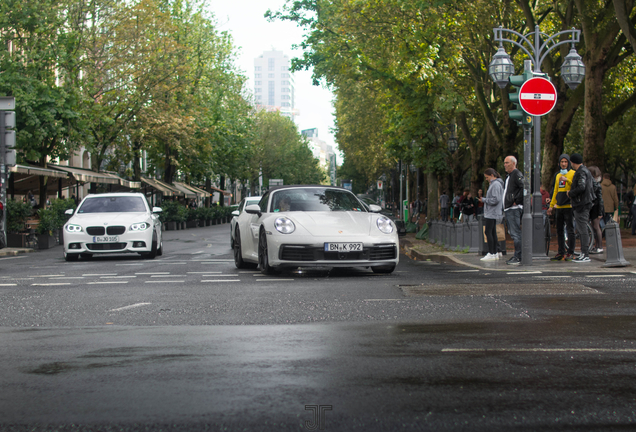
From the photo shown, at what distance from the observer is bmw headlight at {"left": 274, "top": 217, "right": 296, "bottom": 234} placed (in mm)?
11031

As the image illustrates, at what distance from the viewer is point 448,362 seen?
15.1 ft

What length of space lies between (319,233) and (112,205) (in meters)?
8.25

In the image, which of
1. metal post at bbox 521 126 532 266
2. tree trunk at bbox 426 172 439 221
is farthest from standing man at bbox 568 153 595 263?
tree trunk at bbox 426 172 439 221

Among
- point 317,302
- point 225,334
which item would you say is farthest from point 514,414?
point 317,302

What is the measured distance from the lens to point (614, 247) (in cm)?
1194

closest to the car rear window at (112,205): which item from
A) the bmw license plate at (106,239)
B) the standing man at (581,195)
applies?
the bmw license plate at (106,239)

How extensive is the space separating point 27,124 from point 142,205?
11.2 metres

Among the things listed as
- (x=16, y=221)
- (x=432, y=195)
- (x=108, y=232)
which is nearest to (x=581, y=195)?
(x=108, y=232)

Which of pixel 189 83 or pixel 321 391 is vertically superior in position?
pixel 189 83

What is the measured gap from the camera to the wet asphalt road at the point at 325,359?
11.5 ft

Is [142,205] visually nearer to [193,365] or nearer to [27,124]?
[27,124]

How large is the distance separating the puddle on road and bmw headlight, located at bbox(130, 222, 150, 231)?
28.7 feet

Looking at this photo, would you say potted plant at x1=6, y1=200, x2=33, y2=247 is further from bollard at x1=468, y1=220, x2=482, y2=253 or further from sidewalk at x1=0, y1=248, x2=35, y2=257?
bollard at x1=468, y1=220, x2=482, y2=253

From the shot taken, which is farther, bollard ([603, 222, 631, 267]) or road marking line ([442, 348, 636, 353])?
bollard ([603, 222, 631, 267])
